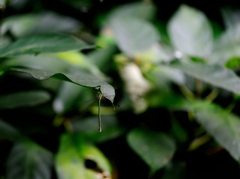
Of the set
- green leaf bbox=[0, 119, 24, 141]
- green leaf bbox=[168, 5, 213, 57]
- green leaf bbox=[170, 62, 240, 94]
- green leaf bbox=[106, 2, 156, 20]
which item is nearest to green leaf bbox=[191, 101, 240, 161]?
green leaf bbox=[170, 62, 240, 94]

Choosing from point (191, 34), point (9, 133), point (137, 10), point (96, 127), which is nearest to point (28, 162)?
point (9, 133)

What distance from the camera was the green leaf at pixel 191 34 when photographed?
95 cm

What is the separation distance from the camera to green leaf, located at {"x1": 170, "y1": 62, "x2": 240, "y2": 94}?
0.63 metres

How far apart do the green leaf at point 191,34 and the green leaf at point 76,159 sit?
40 cm

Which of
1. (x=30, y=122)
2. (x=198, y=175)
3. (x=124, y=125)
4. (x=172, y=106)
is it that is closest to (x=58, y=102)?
A: (x=30, y=122)

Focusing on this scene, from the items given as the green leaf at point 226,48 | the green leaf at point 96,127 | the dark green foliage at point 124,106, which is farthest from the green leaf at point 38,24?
the green leaf at point 226,48

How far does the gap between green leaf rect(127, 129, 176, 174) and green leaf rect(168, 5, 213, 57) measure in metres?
0.29

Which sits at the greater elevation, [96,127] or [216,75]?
[216,75]

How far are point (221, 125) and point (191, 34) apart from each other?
14.3 inches

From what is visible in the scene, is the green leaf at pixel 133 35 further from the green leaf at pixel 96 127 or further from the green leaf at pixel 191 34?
the green leaf at pixel 96 127

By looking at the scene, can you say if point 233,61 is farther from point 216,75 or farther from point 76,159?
point 76,159

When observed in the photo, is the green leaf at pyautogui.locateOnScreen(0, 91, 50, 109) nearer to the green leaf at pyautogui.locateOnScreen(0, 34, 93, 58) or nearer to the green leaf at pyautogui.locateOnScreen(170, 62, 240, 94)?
the green leaf at pyautogui.locateOnScreen(0, 34, 93, 58)

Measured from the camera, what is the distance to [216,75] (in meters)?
0.67

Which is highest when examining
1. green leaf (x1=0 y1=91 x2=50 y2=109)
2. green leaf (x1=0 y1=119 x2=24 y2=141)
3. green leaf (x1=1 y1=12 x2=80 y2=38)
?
green leaf (x1=0 y1=91 x2=50 y2=109)
